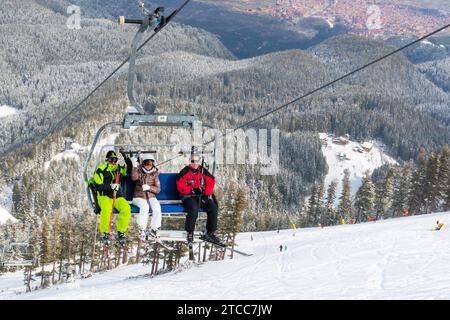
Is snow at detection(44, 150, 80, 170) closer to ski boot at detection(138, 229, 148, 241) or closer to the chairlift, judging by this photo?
the chairlift

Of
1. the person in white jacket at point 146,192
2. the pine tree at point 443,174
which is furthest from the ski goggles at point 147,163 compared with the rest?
the pine tree at point 443,174

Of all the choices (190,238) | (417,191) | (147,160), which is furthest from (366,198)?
(147,160)

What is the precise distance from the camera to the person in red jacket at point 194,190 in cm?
1332

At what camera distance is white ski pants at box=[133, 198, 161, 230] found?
13109 millimetres

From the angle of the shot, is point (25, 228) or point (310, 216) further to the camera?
point (310, 216)

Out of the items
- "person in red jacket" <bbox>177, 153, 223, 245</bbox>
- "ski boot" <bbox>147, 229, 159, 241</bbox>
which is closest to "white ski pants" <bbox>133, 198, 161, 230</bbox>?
"ski boot" <bbox>147, 229, 159, 241</bbox>

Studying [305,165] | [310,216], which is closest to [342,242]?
[310,216]

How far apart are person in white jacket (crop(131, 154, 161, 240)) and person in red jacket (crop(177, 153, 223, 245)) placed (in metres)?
0.65
